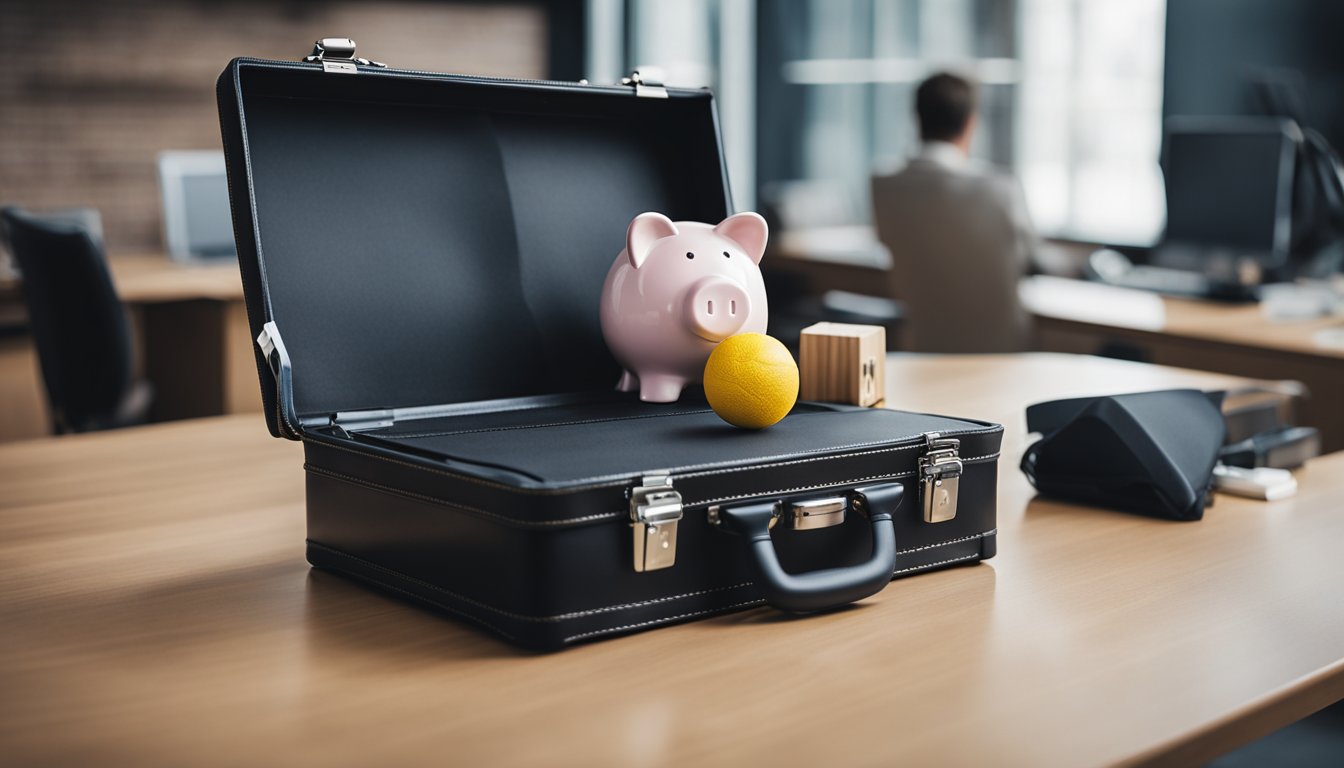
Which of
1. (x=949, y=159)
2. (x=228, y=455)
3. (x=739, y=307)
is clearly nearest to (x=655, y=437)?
(x=739, y=307)

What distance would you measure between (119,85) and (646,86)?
553 centimetres

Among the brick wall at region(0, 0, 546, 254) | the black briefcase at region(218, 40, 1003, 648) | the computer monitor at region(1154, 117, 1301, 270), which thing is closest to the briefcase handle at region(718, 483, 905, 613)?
the black briefcase at region(218, 40, 1003, 648)

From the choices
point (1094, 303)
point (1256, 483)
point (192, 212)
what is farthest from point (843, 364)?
point (192, 212)

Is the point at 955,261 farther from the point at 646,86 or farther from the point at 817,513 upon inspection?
the point at 817,513

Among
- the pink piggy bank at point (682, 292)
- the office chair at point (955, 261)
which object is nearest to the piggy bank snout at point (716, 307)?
the pink piggy bank at point (682, 292)

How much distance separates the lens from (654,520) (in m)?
0.82

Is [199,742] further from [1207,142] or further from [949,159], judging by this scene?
[1207,142]

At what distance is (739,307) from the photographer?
108 centimetres

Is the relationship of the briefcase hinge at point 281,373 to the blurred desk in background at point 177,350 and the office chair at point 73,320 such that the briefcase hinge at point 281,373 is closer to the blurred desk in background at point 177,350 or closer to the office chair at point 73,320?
the office chair at point 73,320

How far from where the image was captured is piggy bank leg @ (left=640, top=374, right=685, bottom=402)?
1.14 metres

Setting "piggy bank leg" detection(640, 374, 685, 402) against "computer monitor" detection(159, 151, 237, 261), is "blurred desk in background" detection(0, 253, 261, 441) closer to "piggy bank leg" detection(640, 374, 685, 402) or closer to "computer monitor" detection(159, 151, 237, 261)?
"computer monitor" detection(159, 151, 237, 261)

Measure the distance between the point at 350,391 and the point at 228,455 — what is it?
0.41 m

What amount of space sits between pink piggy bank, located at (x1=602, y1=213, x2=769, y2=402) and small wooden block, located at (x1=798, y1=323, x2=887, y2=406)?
2.2 inches

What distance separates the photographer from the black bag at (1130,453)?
1150 mm
